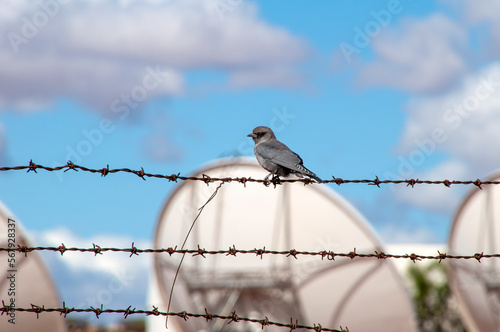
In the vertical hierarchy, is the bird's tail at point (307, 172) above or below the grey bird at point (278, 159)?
below

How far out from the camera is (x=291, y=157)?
7363mm

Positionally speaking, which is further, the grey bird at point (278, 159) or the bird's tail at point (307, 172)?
the grey bird at point (278, 159)

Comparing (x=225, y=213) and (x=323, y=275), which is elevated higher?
(x=225, y=213)

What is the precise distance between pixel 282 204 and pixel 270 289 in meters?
1.85

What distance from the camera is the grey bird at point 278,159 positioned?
717cm

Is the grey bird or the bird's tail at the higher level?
the grey bird

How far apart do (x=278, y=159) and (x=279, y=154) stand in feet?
0.25

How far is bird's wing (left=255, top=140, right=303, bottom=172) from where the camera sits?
7.24 meters

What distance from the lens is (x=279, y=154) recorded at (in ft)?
24.5

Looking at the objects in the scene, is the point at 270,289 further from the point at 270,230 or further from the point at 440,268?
the point at 440,268

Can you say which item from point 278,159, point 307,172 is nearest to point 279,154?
point 278,159

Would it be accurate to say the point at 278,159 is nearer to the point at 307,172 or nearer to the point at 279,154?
the point at 279,154

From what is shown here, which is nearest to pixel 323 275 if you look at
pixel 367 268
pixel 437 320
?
pixel 367 268

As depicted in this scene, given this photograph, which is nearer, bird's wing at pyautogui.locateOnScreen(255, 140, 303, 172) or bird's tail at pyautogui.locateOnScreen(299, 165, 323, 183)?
bird's tail at pyautogui.locateOnScreen(299, 165, 323, 183)
